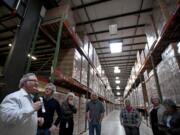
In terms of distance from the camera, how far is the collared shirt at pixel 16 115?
1.30 m

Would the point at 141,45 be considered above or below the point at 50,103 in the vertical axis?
above

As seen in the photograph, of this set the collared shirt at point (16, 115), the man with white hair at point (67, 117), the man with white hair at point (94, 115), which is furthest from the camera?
the man with white hair at point (94, 115)

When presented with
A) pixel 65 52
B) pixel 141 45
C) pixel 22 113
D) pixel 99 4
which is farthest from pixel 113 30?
pixel 22 113

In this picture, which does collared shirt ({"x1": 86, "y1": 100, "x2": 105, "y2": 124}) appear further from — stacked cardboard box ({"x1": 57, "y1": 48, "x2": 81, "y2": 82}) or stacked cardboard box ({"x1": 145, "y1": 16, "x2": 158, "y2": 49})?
stacked cardboard box ({"x1": 145, "y1": 16, "x2": 158, "y2": 49})

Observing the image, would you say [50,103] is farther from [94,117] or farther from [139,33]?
[139,33]

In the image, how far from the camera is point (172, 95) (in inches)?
123

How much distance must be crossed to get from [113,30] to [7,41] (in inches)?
185

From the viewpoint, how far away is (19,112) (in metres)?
1.33

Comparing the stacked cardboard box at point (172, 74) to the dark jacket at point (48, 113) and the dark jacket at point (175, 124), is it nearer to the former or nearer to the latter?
the dark jacket at point (175, 124)

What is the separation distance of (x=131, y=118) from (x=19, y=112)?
3.21 meters

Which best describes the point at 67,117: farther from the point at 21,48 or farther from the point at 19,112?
the point at 19,112

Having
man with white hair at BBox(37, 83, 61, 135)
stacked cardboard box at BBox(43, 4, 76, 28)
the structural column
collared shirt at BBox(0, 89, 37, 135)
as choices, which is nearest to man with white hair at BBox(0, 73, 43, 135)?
collared shirt at BBox(0, 89, 37, 135)

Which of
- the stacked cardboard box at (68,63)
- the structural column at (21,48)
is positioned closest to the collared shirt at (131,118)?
the stacked cardboard box at (68,63)

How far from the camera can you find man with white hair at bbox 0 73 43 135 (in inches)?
51.4
